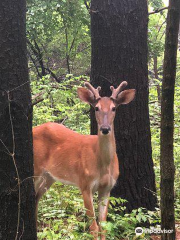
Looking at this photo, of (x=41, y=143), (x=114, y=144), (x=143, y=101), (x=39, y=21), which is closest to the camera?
(x=114, y=144)

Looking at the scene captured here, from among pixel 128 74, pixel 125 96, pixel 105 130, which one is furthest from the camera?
pixel 128 74

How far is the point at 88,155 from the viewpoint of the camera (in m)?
5.18

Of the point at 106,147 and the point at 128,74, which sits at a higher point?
the point at 128,74

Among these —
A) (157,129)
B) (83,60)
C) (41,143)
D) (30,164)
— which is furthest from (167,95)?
(83,60)

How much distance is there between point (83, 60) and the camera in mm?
15594

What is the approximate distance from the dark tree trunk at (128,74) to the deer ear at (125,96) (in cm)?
44

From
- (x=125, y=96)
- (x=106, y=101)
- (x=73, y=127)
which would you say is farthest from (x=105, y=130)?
(x=73, y=127)

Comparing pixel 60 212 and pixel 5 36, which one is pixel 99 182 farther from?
pixel 5 36

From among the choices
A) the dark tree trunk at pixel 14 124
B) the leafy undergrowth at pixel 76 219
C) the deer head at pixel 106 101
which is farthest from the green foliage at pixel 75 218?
the deer head at pixel 106 101

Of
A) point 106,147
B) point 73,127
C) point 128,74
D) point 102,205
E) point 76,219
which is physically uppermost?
point 128,74

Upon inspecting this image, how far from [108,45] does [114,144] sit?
1.51m

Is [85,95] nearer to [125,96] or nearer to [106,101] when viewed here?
[106,101]

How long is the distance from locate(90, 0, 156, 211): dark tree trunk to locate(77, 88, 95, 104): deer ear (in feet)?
1.34

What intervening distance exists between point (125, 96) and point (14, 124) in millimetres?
2086
